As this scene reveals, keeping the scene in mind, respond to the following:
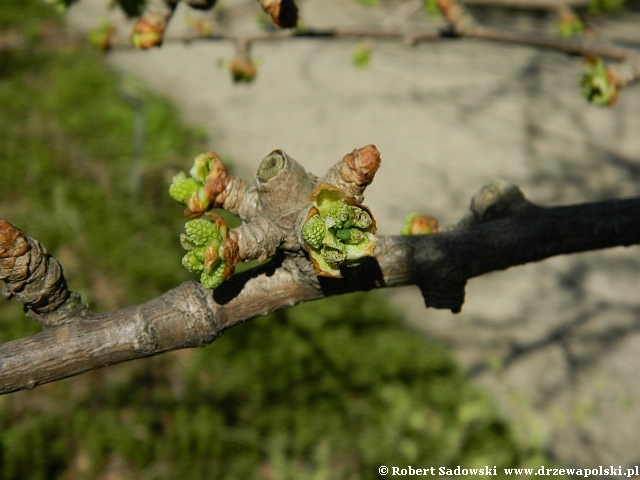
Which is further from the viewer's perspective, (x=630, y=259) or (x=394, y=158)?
(x=394, y=158)

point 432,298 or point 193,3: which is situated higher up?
point 193,3

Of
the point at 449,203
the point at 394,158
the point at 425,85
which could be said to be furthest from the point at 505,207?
the point at 425,85

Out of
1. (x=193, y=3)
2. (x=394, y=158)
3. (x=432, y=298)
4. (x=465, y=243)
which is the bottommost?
(x=394, y=158)

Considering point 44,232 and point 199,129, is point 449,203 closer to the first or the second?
point 199,129

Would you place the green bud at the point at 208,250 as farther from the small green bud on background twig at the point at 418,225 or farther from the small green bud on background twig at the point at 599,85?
the small green bud on background twig at the point at 599,85

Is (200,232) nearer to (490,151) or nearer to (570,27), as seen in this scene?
(570,27)

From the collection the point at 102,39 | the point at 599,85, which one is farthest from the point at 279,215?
the point at 102,39

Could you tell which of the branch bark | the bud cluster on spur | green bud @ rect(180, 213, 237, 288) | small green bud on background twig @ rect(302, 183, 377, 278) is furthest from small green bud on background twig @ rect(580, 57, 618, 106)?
green bud @ rect(180, 213, 237, 288)

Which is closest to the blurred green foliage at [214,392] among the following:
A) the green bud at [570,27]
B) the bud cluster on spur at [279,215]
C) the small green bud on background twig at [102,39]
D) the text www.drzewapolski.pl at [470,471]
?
the text www.drzewapolski.pl at [470,471]
